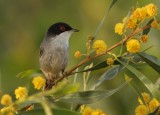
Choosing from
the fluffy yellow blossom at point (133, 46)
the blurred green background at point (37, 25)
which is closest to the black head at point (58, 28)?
the blurred green background at point (37, 25)

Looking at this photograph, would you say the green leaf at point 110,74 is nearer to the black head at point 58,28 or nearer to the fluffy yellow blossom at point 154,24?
the fluffy yellow blossom at point 154,24

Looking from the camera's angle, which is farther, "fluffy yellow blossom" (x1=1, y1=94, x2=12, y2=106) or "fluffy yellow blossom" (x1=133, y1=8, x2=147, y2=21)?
"fluffy yellow blossom" (x1=133, y1=8, x2=147, y2=21)

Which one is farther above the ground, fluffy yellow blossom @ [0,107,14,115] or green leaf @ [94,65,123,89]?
fluffy yellow blossom @ [0,107,14,115]

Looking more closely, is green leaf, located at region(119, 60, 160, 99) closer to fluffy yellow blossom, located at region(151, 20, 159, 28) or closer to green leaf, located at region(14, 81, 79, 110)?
fluffy yellow blossom, located at region(151, 20, 159, 28)

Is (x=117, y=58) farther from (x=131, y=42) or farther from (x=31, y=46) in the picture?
(x=31, y=46)

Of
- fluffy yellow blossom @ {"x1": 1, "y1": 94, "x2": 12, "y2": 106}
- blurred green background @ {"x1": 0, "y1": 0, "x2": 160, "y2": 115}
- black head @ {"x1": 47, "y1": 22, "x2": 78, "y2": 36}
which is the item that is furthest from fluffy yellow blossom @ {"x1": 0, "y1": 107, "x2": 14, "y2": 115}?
blurred green background @ {"x1": 0, "y1": 0, "x2": 160, "y2": 115}

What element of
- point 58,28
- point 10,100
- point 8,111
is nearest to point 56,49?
point 58,28

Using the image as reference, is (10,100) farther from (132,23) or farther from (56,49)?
(56,49)
